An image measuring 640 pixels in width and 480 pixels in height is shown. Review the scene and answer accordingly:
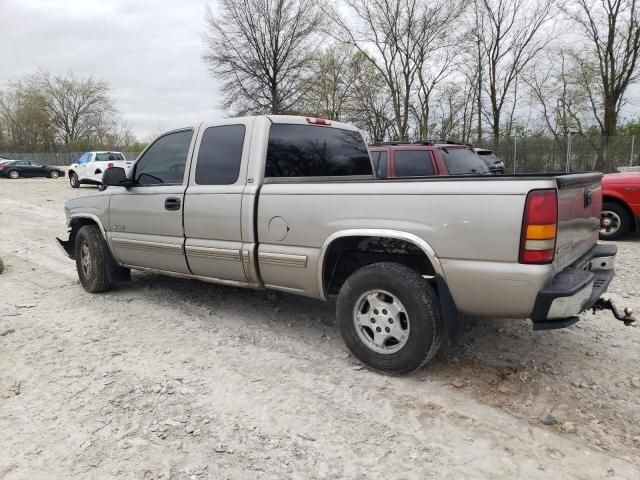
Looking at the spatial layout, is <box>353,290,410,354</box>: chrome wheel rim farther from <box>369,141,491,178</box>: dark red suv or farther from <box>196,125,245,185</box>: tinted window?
<box>369,141,491,178</box>: dark red suv

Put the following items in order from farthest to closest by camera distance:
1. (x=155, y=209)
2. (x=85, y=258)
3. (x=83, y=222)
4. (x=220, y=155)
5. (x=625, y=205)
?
(x=625, y=205) < (x=83, y=222) < (x=85, y=258) < (x=155, y=209) < (x=220, y=155)

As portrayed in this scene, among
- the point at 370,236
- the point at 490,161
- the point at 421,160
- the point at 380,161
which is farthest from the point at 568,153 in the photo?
the point at 370,236

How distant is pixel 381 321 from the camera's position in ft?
11.0

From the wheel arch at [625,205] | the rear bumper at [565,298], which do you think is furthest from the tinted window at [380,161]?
the rear bumper at [565,298]

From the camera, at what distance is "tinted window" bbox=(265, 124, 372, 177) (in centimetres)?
404

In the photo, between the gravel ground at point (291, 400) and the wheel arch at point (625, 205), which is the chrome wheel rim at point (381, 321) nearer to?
the gravel ground at point (291, 400)

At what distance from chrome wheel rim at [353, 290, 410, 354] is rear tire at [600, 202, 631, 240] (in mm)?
6287

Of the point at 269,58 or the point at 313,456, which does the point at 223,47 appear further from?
the point at 313,456

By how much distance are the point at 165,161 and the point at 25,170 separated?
33383 millimetres

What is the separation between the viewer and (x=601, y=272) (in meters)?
3.57

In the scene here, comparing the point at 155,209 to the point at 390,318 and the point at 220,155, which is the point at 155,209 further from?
the point at 390,318

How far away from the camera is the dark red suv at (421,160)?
7.39 m

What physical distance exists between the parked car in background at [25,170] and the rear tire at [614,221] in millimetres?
33826

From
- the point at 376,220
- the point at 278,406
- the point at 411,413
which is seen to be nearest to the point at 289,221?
the point at 376,220
